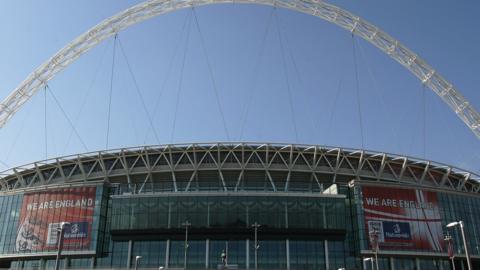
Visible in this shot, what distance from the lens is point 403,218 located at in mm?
69688

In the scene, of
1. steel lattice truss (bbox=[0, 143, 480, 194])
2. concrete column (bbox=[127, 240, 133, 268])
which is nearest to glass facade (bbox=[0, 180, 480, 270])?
concrete column (bbox=[127, 240, 133, 268])

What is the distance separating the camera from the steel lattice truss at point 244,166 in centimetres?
8144

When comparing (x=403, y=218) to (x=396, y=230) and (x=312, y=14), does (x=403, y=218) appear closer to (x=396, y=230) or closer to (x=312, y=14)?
(x=396, y=230)

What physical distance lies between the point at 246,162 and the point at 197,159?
29.8ft

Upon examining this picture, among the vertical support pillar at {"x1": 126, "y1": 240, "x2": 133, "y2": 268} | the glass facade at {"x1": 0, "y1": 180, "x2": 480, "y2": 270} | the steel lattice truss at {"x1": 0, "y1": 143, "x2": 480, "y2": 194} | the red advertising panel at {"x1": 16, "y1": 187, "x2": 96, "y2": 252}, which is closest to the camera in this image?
the glass facade at {"x1": 0, "y1": 180, "x2": 480, "y2": 270}

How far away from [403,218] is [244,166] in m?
26.8

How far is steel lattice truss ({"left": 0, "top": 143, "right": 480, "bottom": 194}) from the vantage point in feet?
267

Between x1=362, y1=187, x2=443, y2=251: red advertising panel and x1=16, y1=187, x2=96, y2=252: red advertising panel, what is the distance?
41111mm

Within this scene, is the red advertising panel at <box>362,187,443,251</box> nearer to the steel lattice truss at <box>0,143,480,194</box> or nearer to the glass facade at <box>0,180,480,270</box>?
the glass facade at <box>0,180,480,270</box>

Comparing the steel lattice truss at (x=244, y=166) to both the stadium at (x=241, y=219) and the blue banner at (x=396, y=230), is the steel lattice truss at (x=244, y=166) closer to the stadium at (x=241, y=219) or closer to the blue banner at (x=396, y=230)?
the stadium at (x=241, y=219)

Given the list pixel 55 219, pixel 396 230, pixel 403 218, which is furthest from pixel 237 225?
pixel 55 219

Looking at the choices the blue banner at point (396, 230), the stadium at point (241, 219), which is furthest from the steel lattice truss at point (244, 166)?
the blue banner at point (396, 230)

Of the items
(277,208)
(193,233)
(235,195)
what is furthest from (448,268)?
(193,233)

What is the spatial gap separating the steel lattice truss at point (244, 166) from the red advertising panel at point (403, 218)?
930cm
